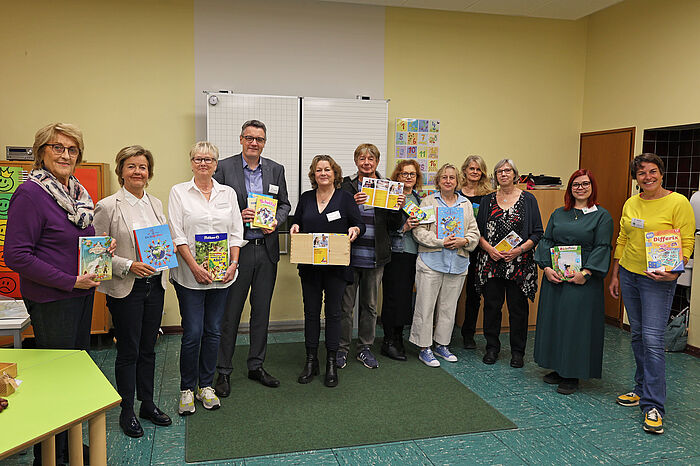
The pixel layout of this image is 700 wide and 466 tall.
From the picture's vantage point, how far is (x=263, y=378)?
3.80 m

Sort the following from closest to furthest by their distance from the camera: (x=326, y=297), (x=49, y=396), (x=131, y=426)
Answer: (x=49, y=396), (x=131, y=426), (x=326, y=297)

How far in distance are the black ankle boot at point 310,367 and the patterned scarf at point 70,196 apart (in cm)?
192

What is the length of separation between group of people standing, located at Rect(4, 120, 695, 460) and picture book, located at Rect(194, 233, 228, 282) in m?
0.06

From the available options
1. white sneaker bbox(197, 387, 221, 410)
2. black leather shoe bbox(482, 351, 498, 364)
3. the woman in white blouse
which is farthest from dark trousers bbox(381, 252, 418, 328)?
white sneaker bbox(197, 387, 221, 410)

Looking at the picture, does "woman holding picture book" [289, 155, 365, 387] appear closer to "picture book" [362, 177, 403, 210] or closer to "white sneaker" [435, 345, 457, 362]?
"picture book" [362, 177, 403, 210]

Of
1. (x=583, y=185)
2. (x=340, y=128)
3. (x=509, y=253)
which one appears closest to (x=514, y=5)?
(x=340, y=128)

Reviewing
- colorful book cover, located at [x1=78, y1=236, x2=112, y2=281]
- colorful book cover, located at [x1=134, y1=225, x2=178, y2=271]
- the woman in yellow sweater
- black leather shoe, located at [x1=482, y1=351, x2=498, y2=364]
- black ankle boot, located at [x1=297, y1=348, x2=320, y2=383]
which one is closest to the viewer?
colorful book cover, located at [x1=78, y1=236, x2=112, y2=281]

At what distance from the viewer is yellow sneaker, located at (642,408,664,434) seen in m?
3.15

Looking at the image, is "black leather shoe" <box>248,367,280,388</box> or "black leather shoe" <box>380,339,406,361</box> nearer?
"black leather shoe" <box>248,367,280,388</box>

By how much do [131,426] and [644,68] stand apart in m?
5.37

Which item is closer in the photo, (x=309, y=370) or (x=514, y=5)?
(x=309, y=370)

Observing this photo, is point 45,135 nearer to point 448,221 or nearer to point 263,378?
point 263,378

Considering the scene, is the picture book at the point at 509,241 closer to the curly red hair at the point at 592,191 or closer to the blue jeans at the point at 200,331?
the curly red hair at the point at 592,191

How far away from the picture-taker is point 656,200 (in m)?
3.36
